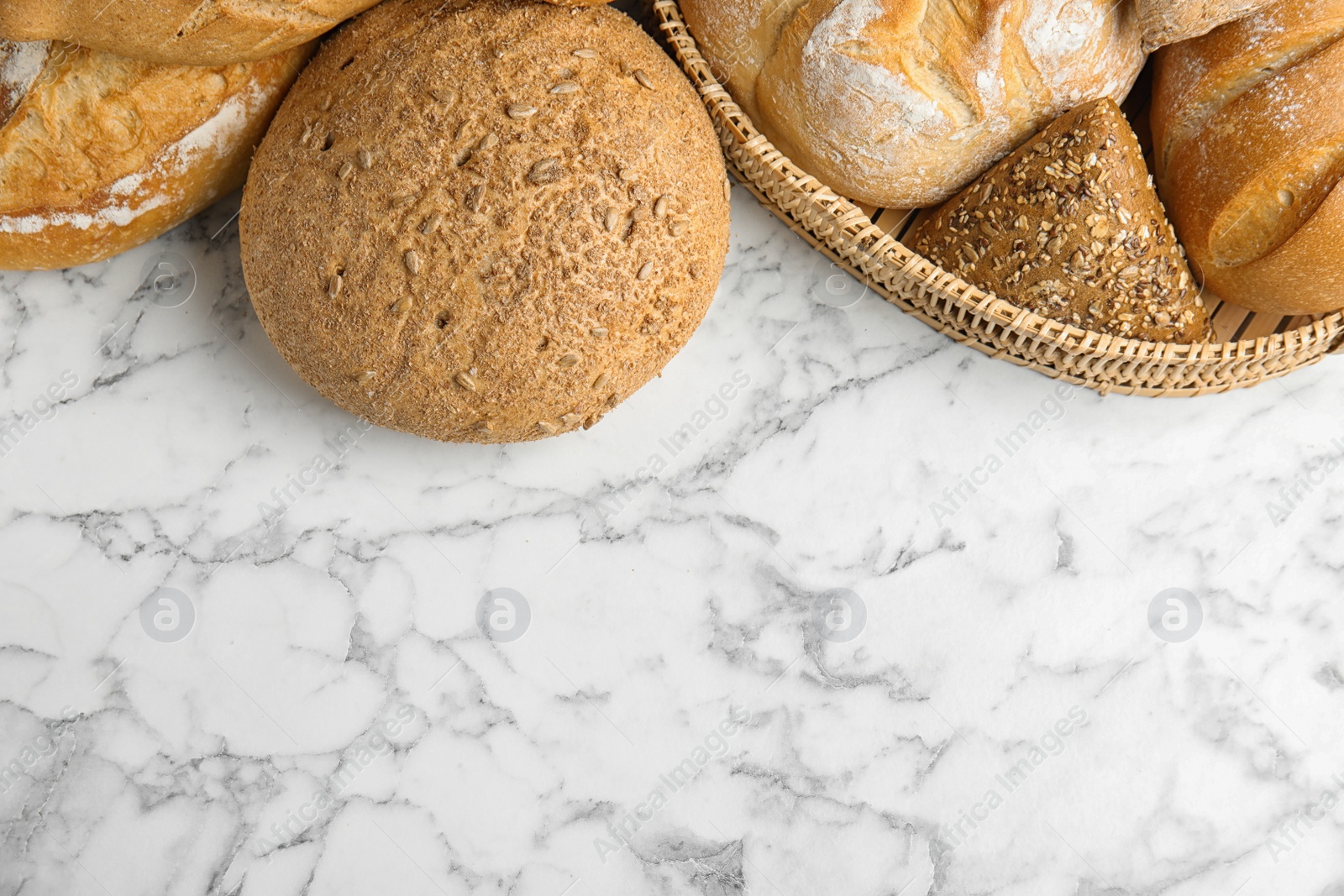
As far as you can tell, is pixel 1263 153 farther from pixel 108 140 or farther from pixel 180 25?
pixel 108 140

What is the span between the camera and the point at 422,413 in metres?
1.30

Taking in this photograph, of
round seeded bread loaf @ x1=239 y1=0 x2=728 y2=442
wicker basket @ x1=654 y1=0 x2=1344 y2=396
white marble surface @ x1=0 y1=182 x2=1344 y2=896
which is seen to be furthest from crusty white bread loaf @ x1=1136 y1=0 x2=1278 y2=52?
round seeded bread loaf @ x1=239 y1=0 x2=728 y2=442

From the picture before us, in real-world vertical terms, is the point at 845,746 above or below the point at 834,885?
above

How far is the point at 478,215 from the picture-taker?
1197 millimetres

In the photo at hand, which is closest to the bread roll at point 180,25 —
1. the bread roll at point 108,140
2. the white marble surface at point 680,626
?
the bread roll at point 108,140

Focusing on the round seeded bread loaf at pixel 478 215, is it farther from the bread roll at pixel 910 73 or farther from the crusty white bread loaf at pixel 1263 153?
the crusty white bread loaf at pixel 1263 153

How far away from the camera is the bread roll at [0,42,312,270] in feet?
4.00

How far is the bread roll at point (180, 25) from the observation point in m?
1.08

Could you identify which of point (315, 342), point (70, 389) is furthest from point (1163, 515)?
point (70, 389)

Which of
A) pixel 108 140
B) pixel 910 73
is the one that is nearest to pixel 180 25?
pixel 108 140

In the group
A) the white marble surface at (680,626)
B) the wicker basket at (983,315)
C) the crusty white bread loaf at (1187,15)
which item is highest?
the crusty white bread loaf at (1187,15)

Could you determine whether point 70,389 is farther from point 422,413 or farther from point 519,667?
point 519,667

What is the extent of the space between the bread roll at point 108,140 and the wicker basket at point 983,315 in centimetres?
69

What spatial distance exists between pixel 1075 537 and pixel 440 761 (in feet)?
4.05
